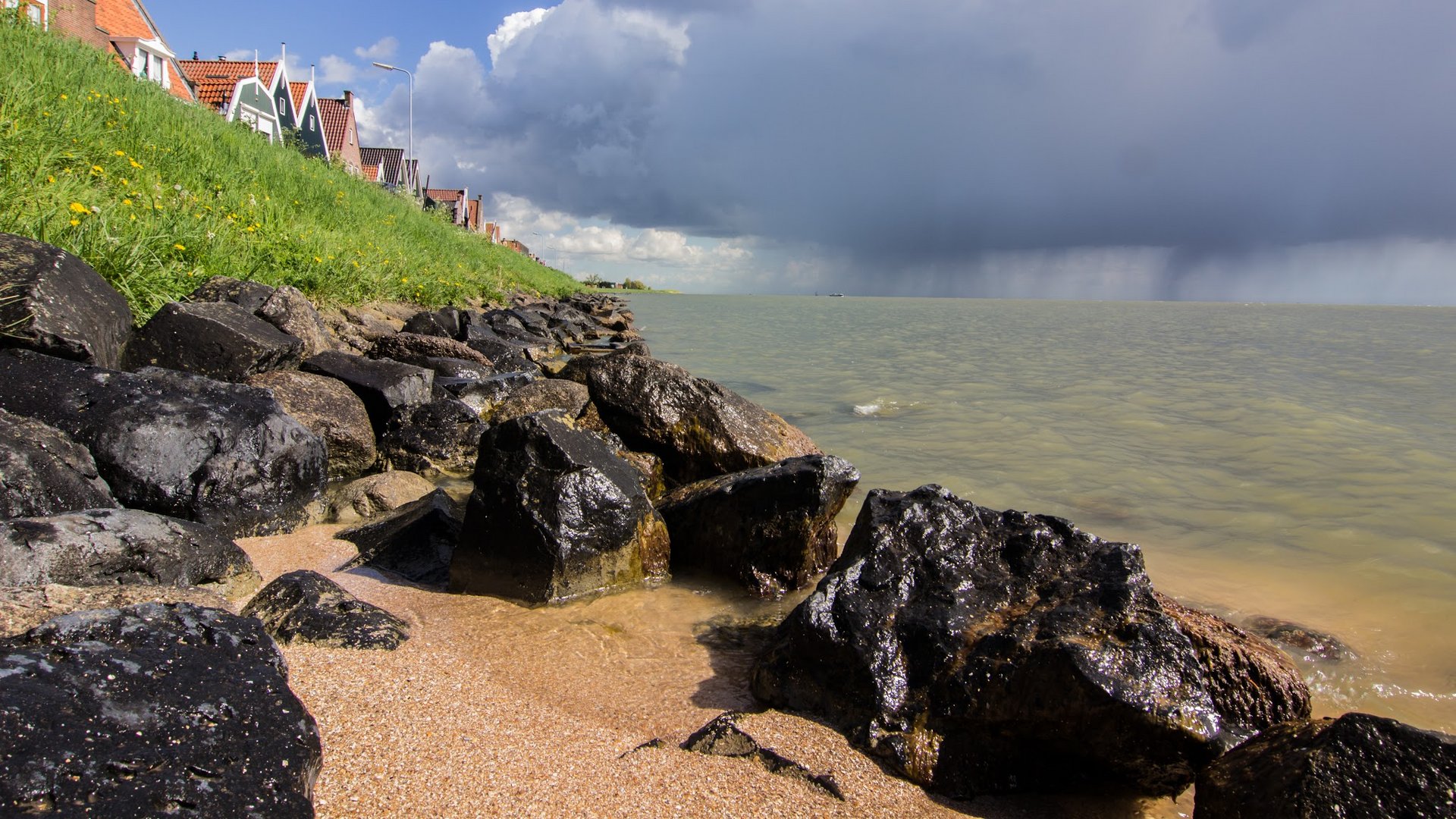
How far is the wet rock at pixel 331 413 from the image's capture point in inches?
221

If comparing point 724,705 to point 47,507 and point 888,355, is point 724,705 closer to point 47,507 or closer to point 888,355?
point 47,507

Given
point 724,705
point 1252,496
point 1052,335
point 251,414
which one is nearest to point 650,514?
point 724,705

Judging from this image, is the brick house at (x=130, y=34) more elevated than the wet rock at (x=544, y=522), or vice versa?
the brick house at (x=130, y=34)

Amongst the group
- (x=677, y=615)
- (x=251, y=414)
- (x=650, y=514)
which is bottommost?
(x=677, y=615)

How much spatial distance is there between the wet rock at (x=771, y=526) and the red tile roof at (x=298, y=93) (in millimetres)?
46379

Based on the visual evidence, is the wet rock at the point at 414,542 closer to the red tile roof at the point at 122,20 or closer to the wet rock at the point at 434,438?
the wet rock at the point at 434,438

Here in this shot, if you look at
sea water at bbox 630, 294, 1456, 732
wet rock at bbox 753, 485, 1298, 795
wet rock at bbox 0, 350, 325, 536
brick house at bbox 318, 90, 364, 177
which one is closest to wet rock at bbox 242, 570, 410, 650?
wet rock at bbox 0, 350, 325, 536

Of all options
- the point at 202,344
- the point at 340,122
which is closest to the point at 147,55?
the point at 340,122

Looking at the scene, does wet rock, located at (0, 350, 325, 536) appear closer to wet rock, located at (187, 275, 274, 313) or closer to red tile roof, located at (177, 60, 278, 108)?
wet rock, located at (187, 275, 274, 313)

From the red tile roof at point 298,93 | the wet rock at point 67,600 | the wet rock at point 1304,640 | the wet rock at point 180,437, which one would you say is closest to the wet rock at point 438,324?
the wet rock at point 180,437

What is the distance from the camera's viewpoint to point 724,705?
3.05 m

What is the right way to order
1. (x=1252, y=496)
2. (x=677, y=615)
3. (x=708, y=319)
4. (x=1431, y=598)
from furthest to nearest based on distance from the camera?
(x=708, y=319), (x=1252, y=496), (x=1431, y=598), (x=677, y=615)

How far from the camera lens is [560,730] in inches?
104

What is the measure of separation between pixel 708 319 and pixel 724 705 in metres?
35.8
